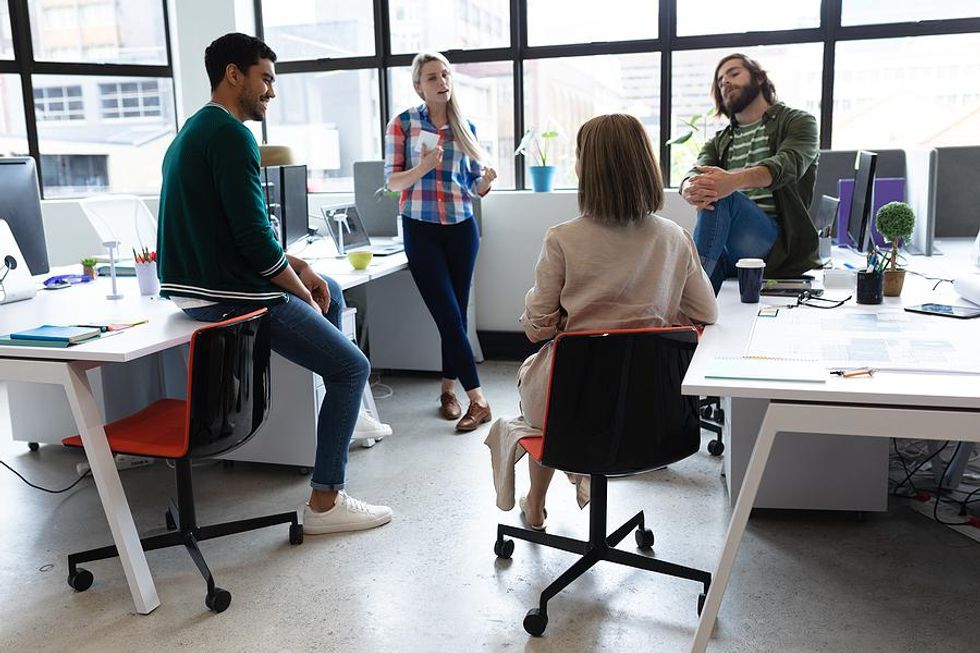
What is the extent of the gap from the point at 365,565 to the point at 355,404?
47 centimetres

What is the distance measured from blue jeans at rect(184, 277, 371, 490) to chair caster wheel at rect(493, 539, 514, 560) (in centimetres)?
53

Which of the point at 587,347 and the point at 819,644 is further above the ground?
the point at 587,347

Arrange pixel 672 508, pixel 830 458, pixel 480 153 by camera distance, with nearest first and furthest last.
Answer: pixel 830 458
pixel 672 508
pixel 480 153

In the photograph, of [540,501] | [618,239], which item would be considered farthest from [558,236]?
[540,501]

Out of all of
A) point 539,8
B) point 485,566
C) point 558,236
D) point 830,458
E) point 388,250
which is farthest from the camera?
point 539,8

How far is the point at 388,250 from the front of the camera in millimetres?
4305

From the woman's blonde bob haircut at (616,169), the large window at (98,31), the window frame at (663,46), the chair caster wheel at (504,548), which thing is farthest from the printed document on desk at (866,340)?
the large window at (98,31)

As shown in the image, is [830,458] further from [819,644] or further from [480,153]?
[480,153]

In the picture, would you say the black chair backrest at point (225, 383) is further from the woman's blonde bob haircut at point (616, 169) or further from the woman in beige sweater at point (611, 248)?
the woman's blonde bob haircut at point (616, 169)

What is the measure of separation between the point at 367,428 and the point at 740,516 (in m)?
1.98

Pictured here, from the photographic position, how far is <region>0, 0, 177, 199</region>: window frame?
5.27 metres

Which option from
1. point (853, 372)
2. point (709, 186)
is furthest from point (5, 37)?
point (853, 372)

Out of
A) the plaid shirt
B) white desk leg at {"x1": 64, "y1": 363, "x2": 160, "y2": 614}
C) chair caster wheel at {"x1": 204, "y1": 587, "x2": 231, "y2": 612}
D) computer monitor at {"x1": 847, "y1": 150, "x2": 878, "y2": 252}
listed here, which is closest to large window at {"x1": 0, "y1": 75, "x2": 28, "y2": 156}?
the plaid shirt

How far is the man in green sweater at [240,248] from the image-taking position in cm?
246
